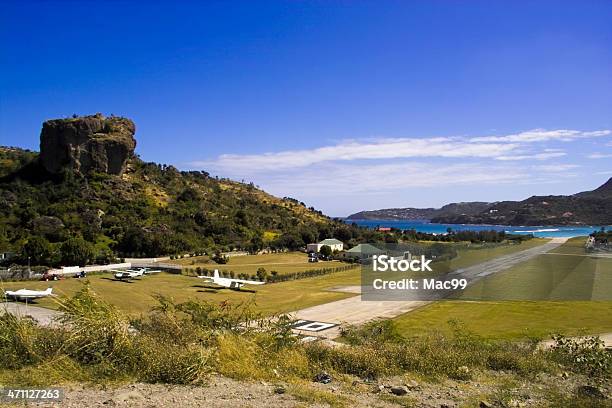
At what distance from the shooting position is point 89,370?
727 centimetres

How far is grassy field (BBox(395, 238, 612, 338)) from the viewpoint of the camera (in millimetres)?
32438

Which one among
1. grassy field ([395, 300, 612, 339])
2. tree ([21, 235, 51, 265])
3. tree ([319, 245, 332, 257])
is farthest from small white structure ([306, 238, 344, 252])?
grassy field ([395, 300, 612, 339])

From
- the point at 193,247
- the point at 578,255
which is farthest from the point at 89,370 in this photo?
the point at 193,247

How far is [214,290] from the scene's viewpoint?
47.8 meters

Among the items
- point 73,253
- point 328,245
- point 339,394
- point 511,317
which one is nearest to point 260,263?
point 328,245

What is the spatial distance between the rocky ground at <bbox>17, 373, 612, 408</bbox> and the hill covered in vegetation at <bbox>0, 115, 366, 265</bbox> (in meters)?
56.5

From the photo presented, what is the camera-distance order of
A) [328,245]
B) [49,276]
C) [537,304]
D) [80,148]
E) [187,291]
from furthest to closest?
[80,148] → [328,245] → [187,291] → [49,276] → [537,304]

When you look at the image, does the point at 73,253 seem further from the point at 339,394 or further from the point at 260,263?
the point at 339,394

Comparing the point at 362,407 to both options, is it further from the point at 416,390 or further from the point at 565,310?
the point at 565,310

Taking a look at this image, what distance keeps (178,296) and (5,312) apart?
118 ft

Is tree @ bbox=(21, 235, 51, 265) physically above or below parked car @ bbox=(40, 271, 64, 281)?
above

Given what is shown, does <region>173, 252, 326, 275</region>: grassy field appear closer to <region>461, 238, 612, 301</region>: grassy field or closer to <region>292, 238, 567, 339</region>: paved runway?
<region>292, 238, 567, 339</region>: paved runway

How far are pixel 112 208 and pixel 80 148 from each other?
64.9ft

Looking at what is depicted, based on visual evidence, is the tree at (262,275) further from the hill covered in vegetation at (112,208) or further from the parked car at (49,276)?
the parked car at (49,276)
